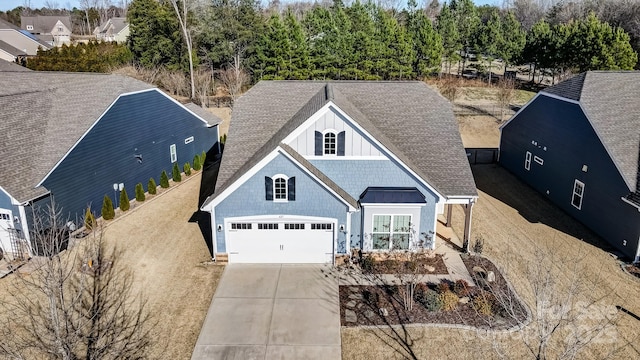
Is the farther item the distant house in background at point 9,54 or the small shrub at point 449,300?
the distant house in background at point 9,54

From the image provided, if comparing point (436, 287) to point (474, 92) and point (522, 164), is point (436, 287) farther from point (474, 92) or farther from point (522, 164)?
point (474, 92)

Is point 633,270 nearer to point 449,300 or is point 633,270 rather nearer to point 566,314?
point 566,314

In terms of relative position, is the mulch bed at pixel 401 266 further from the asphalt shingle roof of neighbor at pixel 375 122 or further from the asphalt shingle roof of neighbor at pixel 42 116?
the asphalt shingle roof of neighbor at pixel 42 116

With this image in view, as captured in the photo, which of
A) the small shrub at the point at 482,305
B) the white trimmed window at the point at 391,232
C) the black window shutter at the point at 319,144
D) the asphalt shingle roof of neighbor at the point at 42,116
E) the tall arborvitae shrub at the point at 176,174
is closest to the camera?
the small shrub at the point at 482,305

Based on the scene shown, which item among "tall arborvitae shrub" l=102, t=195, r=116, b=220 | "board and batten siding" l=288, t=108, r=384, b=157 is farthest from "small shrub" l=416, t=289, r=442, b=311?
"tall arborvitae shrub" l=102, t=195, r=116, b=220

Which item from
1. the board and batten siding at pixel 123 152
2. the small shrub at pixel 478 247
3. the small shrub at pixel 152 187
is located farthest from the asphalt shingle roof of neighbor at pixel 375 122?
the small shrub at pixel 152 187

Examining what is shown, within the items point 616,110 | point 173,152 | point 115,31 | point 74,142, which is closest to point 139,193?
point 74,142
